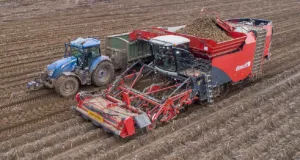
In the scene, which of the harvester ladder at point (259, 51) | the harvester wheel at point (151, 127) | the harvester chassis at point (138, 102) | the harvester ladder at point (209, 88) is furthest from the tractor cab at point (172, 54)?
the harvester ladder at point (259, 51)

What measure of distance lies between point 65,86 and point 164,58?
3.33 meters

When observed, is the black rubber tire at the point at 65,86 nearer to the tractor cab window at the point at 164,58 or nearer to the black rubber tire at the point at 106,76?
the black rubber tire at the point at 106,76

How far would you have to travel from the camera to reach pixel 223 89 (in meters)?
10.7

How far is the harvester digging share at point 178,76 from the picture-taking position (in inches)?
333

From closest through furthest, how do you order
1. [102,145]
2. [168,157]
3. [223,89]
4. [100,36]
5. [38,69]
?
1. [168,157]
2. [102,145]
3. [223,89]
4. [38,69]
5. [100,36]

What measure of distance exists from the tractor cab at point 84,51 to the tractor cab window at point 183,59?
9.65ft

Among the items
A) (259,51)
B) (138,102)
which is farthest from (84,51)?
(259,51)

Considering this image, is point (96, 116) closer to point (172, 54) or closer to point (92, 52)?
point (172, 54)

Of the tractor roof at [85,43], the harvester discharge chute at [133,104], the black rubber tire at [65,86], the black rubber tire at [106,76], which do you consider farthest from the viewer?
the black rubber tire at [106,76]

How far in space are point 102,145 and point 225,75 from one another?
444 cm

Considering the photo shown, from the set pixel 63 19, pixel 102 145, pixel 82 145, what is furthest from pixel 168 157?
pixel 63 19

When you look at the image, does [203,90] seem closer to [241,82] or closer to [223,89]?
[223,89]

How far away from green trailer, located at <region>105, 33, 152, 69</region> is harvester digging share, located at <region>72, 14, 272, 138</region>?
0.88 meters

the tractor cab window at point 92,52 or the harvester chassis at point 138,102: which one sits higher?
the tractor cab window at point 92,52
